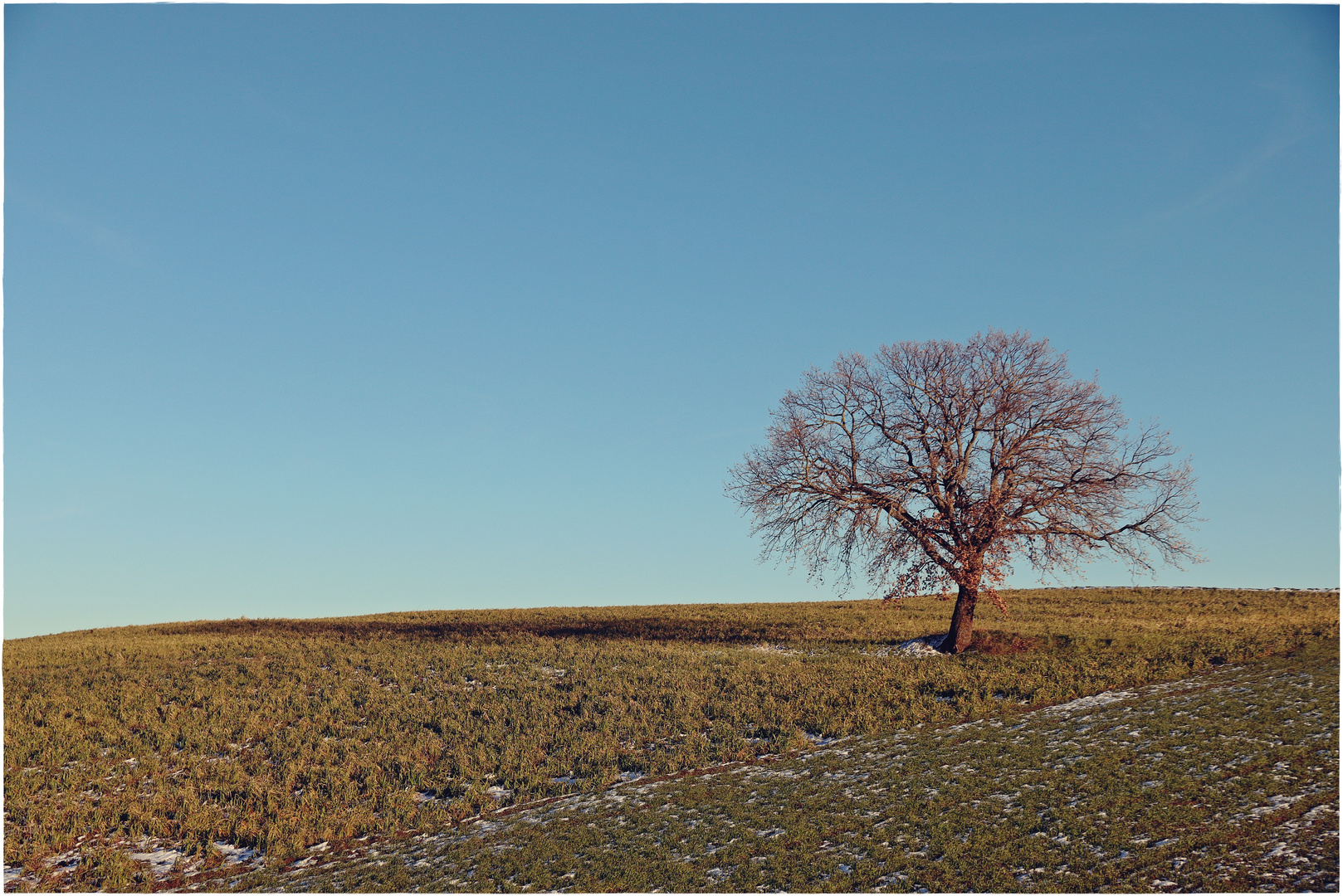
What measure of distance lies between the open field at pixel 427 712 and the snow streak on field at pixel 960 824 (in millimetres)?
940

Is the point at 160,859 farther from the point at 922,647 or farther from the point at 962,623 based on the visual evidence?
the point at 962,623

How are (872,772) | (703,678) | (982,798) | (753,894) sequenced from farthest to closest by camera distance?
(703,678)
(872,772)
(982,798)
(753,894)

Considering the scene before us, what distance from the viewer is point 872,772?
1681 cm

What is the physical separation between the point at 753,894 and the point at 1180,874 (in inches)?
215

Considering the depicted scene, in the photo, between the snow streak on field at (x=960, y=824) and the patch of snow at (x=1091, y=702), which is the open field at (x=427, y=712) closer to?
the patch of snow at (x=1091, y=702)

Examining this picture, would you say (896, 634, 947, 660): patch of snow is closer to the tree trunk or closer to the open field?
the tree trunk

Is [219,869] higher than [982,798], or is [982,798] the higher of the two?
[982,798]

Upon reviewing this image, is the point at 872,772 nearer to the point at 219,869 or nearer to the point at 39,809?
the point at 219,869

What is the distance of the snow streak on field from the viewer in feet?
36.6

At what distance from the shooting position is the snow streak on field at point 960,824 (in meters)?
11.1

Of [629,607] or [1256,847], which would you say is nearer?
[1256,847]

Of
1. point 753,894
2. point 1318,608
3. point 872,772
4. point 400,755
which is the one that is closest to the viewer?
point 753,894

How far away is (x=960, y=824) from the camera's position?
1326 cm

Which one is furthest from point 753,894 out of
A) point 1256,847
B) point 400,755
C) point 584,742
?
point 400,755
